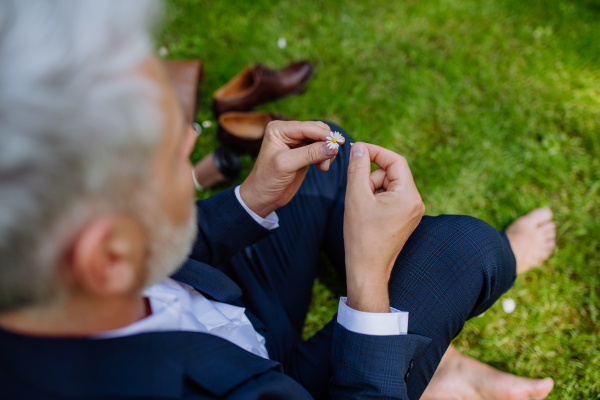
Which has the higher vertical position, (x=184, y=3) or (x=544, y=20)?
(x=184, y=3)

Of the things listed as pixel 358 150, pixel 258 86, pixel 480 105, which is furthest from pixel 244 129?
pixel 480 105

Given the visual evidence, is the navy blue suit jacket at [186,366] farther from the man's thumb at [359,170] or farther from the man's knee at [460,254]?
the man's thumb at [359,170]

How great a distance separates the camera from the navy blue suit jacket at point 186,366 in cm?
83

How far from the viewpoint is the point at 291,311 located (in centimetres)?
176

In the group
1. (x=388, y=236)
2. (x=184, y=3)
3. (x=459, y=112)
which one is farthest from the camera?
(x=184, y=3)

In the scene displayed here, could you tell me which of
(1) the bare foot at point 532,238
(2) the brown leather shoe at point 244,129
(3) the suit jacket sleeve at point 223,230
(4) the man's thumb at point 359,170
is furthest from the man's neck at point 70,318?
(1) the bare foot at point 532,238

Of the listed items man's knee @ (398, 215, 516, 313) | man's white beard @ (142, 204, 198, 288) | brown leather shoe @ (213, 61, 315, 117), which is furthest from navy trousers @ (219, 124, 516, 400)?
brown leather shoe @ (213, 61, 315, 117)

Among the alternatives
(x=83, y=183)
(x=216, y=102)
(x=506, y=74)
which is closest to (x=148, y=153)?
(x=83, y=183)

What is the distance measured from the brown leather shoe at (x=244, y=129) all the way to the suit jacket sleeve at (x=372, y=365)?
6.06ft

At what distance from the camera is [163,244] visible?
0.92m

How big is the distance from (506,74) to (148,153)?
10.6ft

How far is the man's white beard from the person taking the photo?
875 millimetres

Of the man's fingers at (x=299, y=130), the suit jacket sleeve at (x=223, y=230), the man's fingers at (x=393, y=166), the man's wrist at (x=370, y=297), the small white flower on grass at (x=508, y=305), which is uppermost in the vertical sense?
the man's fingers at (x=299, y=130)

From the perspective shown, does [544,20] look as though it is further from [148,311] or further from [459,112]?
[148,311]
